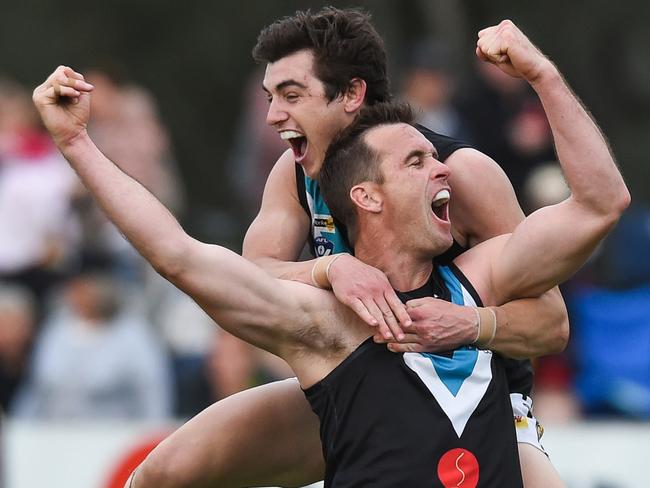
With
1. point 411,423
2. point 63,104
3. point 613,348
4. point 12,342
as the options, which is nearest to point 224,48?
point 12,342

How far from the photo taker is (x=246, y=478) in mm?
6090

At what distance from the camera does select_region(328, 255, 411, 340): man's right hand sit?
5230 mm

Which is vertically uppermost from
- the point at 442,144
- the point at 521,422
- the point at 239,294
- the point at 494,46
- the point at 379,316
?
the point at 494,46

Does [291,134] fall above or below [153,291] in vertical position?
above

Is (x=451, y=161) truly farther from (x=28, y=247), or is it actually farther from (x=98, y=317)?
(x=28, y=247)

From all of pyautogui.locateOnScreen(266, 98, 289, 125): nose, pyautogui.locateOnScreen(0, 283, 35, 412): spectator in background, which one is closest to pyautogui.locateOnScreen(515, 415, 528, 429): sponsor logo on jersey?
pyautogui.locateOnScreen(266, 98, 289, 125): nose

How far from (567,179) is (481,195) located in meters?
0.46

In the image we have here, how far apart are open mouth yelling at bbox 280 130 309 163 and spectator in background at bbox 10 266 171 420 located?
408 cm

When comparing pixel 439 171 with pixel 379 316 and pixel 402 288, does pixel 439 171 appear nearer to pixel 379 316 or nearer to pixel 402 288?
pixel 402 288

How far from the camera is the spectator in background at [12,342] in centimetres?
1021

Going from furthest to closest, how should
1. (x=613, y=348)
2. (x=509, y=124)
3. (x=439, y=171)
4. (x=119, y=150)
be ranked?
(x=119, y=150), (x=509, y=124), (x=613, y=348), (x=439, y=171)

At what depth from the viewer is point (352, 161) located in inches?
221

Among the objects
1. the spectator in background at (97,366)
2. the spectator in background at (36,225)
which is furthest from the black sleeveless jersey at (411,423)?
the spectator in background at (36,225)

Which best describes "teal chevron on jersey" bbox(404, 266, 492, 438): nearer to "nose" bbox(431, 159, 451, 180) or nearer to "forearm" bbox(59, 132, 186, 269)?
"nose" bbox(431, 159, 451, 180)
